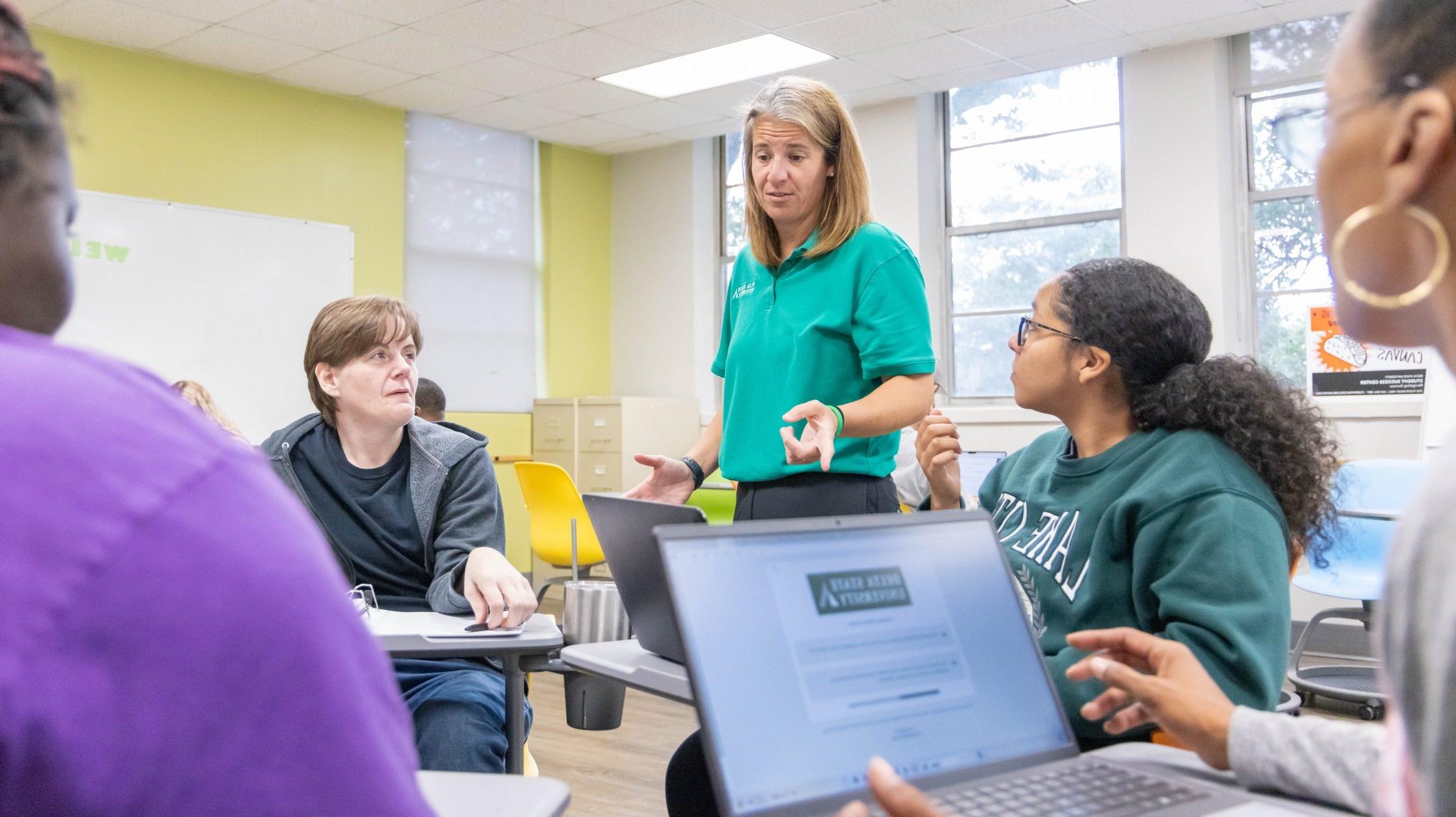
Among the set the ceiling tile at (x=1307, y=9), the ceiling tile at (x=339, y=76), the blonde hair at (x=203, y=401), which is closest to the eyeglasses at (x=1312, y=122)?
the blonde hair at (x=203, y=401)

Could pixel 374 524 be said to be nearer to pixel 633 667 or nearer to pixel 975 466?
pixel 633 667

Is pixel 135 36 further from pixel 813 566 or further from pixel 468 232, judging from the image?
pixel 813 566

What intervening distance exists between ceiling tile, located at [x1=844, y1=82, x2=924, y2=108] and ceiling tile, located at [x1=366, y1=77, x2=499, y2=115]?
210 cm

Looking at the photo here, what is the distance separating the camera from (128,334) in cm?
541

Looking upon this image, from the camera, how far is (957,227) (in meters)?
6.69

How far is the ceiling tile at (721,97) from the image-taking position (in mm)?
6207

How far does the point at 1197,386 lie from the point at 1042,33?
451 centimetres

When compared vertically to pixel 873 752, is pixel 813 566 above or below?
above

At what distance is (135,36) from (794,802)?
19.1ft

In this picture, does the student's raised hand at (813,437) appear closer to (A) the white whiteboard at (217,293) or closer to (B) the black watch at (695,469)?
(B) the black watch at (695,469)

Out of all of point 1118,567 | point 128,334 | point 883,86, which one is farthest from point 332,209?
→ point 1118,567

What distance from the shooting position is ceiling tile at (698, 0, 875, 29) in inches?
197

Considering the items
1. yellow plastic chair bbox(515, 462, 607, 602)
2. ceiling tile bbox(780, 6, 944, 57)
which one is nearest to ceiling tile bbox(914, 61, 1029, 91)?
ceiling tile bbox(780, 6, 944, 57)

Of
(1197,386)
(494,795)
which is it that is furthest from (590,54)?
(494,795)
